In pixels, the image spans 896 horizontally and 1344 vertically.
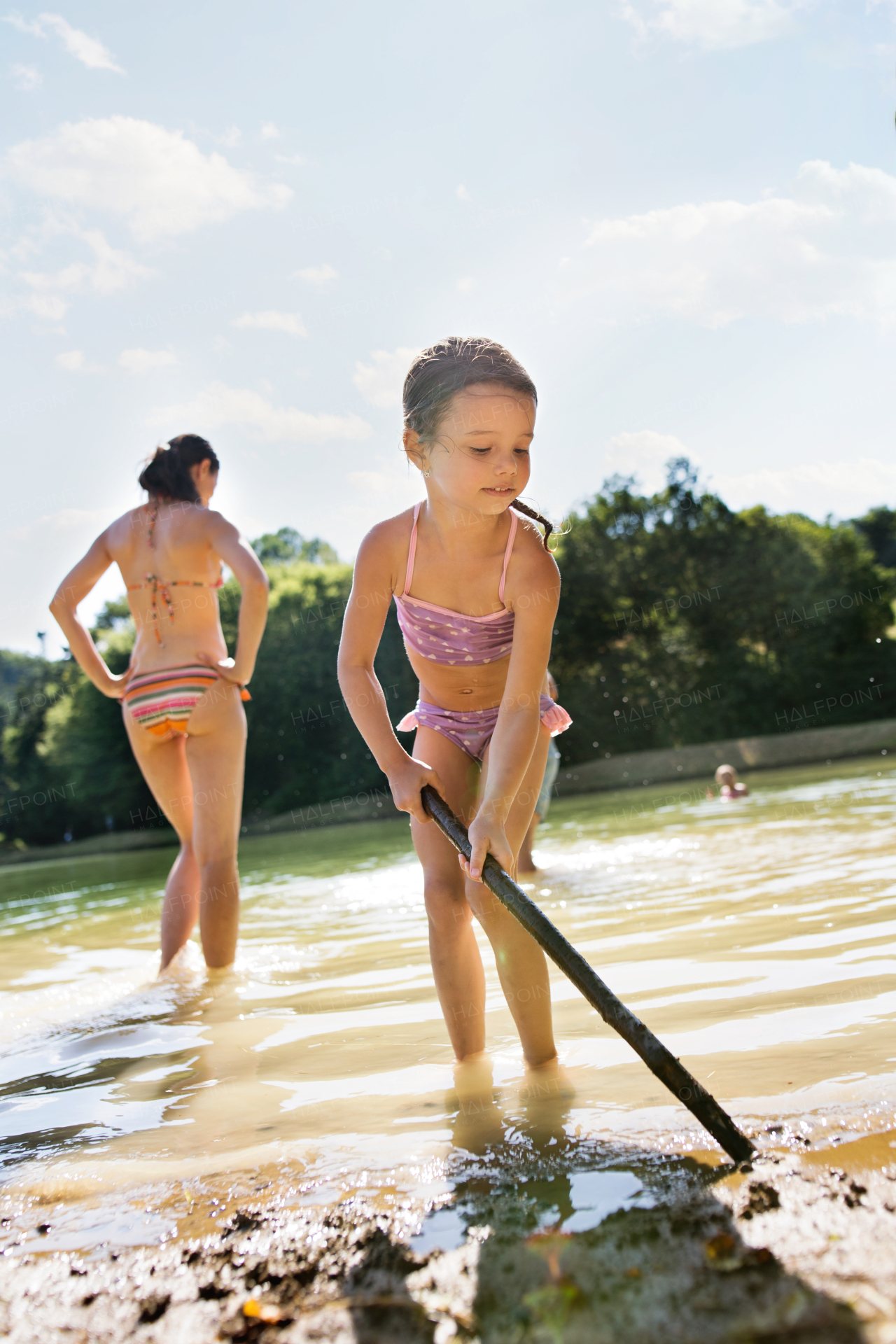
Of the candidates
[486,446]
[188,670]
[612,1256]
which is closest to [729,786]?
[188,670]

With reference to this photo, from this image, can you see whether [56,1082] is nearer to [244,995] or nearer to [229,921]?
[244,995]

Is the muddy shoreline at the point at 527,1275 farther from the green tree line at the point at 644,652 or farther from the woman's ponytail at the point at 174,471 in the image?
the green tree line at the point at 644,652

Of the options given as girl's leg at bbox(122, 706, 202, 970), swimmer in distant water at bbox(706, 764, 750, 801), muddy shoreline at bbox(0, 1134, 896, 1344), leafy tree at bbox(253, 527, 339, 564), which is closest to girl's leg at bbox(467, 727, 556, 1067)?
muddy shoreline at bbox(0, 1134, 896, 1344)

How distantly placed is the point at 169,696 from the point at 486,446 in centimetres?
212

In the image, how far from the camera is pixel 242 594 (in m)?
4.11

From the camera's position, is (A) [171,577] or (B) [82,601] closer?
(A) [171,577]

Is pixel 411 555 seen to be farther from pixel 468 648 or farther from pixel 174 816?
pixel 174 816

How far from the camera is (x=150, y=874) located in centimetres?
1227

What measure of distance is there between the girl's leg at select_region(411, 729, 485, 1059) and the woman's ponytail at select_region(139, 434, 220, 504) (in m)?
2.36

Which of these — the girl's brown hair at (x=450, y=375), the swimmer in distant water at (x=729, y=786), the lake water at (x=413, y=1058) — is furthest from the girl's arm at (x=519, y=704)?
the swimmer in distant water at (x=729, y=786)

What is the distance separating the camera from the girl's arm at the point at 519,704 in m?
2.19

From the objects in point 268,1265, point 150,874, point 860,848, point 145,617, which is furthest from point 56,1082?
point 150,874

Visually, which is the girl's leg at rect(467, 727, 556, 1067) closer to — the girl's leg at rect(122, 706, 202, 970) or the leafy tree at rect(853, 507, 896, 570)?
the girl's leg at rect(122, 706, 202, 970)

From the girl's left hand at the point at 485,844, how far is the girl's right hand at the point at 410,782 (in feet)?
0.64
